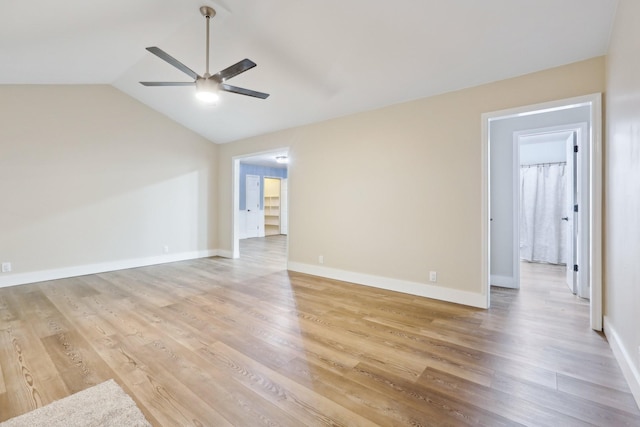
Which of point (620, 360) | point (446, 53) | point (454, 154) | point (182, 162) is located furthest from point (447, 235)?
point (182, 162)

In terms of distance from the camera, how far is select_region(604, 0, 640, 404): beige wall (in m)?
1.70

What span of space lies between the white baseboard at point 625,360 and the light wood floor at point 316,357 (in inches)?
2.3

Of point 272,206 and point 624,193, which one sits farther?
point 272,206

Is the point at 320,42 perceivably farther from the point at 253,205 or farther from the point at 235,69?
the point at 253,205

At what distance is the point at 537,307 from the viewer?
319cm

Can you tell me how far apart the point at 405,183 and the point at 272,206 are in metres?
8.04

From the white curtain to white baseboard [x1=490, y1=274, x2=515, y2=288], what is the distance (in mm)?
2279

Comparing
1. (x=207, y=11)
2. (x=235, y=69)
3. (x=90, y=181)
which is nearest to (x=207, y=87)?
(x=235, y=69)

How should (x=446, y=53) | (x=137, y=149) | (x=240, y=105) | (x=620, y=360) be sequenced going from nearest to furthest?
(x=620, y=360)
(x=446, y=53)
(x=240, y=105)
(x=137, y=149)

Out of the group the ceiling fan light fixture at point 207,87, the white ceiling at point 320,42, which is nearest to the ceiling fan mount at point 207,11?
the white ceiling at point 320,42

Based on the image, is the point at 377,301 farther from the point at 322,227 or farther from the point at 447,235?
the point at 322,227

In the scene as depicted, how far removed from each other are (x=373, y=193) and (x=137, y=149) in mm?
4418

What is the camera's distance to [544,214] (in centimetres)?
557

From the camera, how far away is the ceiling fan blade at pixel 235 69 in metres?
2.46
